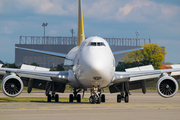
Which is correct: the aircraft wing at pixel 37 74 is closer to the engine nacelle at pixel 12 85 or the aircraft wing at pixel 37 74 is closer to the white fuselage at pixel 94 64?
the engine nacelle at pixel 12 85

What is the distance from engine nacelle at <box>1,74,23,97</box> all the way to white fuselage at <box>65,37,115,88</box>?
4128 millimetres

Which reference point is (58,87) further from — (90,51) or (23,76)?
(90,51)

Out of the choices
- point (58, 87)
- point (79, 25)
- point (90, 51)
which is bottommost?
point (58, 87)

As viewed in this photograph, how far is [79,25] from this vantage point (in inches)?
1316

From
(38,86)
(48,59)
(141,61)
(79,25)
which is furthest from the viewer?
(48,59)

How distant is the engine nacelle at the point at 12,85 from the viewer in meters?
22.1

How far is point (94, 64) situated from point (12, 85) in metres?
6.24

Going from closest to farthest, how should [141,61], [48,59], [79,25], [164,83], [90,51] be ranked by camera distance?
[90,51], [164,83], [79,25], [141,61], [48,59]

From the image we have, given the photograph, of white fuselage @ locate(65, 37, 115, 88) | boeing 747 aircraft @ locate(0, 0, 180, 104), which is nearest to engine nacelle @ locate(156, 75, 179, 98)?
boeing 747 aircraft @ locate(0, 0, 180, 104)

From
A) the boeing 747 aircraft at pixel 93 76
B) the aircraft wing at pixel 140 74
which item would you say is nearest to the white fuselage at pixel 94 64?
the boeing 747 aircraft at pixel 93 76

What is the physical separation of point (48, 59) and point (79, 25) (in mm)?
92608

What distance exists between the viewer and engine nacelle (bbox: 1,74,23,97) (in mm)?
22078

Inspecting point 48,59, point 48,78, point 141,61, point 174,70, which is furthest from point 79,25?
point 48,59

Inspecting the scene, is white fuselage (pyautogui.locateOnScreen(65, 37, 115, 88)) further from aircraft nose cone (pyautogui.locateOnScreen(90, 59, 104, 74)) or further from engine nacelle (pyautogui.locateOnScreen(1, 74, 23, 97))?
engine nacelle (pyautogui.locateOnScreen(1, 74, 23, 97))
